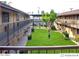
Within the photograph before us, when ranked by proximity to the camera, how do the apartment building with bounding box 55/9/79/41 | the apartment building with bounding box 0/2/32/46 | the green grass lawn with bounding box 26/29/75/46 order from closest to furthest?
the apartment building with bounding box 0/2/32/46 < the green grass lawn with bounding box 26/29/75/46 < the apartment building with bounding box 55/9/79/41

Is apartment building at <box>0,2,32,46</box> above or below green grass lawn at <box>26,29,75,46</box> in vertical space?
above

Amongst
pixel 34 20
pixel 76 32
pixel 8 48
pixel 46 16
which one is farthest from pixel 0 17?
pixel 34 20

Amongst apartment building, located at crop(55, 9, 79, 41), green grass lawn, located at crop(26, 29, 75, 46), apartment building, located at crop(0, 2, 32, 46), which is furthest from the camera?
apartment building, located at crop(55, 9, 79, 41)

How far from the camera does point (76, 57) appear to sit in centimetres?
200

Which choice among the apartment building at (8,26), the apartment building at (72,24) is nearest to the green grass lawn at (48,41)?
the apartment building at (72,24)

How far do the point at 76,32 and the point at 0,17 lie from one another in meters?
12.8

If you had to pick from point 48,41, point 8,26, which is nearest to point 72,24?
point 48,41

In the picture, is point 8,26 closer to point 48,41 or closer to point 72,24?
point 48,41

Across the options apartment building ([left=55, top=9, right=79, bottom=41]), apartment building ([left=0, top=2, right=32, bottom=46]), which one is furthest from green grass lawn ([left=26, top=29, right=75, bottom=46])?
apartment building ([left=0, top=2, right=32, bottom=46])

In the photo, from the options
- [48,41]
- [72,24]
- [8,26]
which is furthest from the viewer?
[72,24]

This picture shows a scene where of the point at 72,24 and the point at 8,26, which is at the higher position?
the point at 72,24

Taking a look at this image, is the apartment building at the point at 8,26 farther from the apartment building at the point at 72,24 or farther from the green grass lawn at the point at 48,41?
the apartment building at the point at 72,24

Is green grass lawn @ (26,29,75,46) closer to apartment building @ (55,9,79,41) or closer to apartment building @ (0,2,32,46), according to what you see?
apartment building @ (55,9,79,41)

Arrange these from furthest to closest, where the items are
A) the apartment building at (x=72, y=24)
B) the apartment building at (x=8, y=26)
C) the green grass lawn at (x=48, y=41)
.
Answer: the apartment building at (x=72, y=24)
the green grass lawn at (x=48, y=41)
the apartment building at (x=8, y=26)
